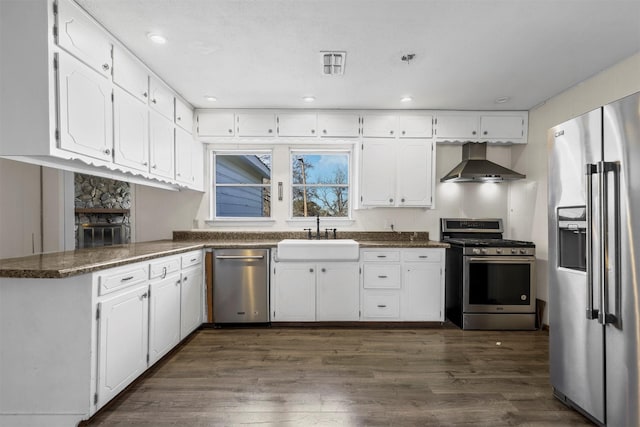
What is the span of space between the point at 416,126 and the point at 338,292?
214cm

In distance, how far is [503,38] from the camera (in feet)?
7.72

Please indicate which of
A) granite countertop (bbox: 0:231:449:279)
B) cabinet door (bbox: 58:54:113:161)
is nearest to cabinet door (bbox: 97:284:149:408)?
granite countertop (bbox: 0:231:449:279)

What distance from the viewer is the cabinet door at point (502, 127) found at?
12.9ft

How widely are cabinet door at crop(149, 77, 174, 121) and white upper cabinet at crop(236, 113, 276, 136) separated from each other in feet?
2.59

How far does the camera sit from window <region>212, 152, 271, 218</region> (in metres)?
4.27

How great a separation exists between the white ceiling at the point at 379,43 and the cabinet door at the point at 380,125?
44 centimetres

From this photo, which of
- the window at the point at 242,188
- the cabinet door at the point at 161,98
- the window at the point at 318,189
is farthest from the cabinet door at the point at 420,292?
the cabinet door at the point at 161,98

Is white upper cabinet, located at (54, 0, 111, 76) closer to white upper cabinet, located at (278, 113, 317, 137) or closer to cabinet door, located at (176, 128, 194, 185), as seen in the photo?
cabinet door, located at (176, 128, 194, 185)

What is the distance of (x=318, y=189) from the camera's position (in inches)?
169

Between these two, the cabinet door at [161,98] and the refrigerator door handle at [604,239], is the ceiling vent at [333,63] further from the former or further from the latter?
the refrigerator door handle at [604,239]

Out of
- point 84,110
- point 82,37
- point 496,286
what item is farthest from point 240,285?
point 496,286

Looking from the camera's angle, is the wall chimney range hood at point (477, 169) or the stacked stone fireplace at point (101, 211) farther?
the wall chimney range hood at point (477, 169)

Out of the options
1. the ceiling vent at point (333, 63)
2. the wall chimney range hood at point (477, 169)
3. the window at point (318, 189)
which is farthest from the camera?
the window at point (318, 189)

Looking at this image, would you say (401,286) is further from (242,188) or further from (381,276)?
Answer: (242,188)
